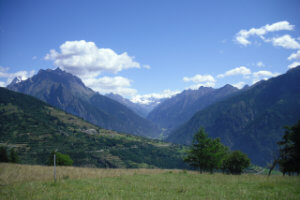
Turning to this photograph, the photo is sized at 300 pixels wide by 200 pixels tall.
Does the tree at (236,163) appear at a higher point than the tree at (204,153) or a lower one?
lower

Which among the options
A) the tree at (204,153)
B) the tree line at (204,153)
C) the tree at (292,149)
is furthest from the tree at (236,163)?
the tree at (292,149)

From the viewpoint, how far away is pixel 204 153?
155 ft

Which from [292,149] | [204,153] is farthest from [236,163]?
[292,149]

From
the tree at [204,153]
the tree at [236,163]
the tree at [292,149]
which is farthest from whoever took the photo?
the tree at [236,163]

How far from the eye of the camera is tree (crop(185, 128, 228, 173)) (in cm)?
4747

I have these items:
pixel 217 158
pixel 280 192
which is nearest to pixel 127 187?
pixel 280 192

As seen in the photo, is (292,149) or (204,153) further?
(204,153)

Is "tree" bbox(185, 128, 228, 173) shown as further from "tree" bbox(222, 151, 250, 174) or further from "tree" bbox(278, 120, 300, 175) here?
"tree" bbox(278, 120, 300, 175)

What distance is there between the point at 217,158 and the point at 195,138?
719 cm

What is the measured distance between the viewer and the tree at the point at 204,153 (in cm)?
4747

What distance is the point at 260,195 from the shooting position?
13117mm

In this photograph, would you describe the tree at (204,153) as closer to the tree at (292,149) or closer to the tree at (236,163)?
the tree at (236,163)

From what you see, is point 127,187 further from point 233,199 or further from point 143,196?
point 233,199

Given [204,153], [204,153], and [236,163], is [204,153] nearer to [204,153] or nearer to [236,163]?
[204,153]
